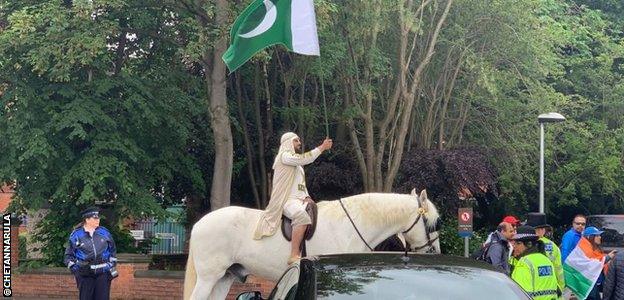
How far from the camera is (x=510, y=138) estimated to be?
26344mm

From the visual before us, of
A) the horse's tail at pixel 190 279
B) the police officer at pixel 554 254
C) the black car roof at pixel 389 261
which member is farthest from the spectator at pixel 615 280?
the horse's tail at pixel 190 279

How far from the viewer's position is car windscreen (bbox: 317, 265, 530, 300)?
22.1 feet

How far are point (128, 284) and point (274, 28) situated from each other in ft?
26.0

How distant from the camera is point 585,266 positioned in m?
12.9

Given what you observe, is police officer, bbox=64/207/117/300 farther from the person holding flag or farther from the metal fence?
the metal fence

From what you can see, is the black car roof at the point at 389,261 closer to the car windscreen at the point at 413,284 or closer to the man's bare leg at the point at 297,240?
the car windscreen at the point at 413,284

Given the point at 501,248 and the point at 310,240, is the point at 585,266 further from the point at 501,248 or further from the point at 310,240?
the point at 310,240

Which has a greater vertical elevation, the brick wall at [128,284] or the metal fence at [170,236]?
the metal fence at [170,236]

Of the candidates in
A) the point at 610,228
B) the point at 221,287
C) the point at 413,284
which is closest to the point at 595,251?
the point at 221,287

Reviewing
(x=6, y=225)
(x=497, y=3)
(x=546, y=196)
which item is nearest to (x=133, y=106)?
(x=6, y=225)

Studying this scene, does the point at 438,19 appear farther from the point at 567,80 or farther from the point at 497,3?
the point at 567,80

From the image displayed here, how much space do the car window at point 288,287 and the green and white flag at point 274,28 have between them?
21.4ft

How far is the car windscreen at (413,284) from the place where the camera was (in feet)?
22.1

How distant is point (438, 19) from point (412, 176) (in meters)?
3.71
